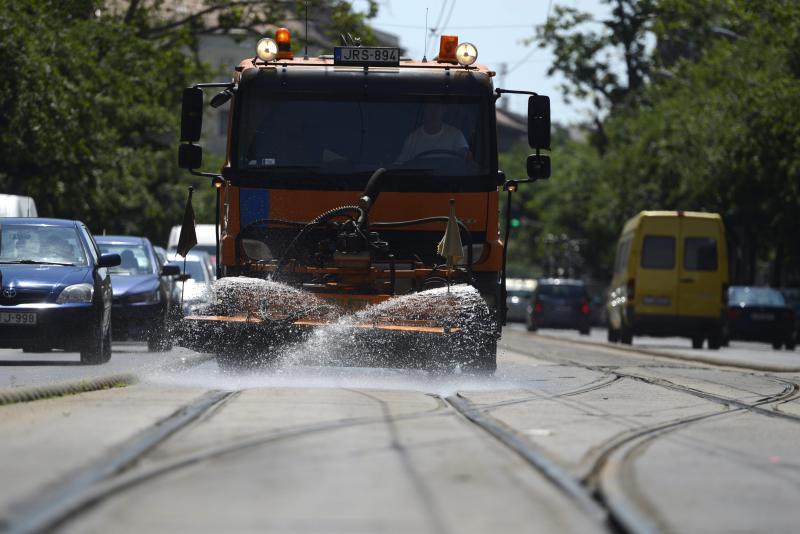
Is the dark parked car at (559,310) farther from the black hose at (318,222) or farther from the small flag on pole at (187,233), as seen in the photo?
the black hose at (318,222)

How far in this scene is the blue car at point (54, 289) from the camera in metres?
17.8

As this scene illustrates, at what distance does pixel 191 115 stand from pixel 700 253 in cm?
1841

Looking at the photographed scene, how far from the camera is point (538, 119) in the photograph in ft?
50.7

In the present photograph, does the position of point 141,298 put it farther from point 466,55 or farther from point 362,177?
point 466,55

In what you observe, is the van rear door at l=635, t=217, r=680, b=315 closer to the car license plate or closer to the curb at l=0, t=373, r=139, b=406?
the car license plate

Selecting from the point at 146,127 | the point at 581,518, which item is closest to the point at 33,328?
the point at 581,518

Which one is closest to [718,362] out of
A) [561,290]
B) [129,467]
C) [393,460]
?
[393,460]

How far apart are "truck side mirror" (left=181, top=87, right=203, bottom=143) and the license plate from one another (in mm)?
1371

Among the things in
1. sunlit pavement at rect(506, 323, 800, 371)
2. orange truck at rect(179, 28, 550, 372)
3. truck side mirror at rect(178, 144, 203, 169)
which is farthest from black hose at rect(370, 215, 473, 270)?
sunlit pavement at rect(506, 323, 800, 371)

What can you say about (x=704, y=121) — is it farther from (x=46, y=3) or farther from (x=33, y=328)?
(x=33, y=328)

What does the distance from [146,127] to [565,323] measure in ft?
45.8

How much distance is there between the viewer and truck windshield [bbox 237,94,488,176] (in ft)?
50.8

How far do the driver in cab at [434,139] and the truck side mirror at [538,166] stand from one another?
25.1 inches

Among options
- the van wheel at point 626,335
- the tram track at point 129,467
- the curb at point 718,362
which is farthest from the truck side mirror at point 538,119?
the van wheel at point 626,335
